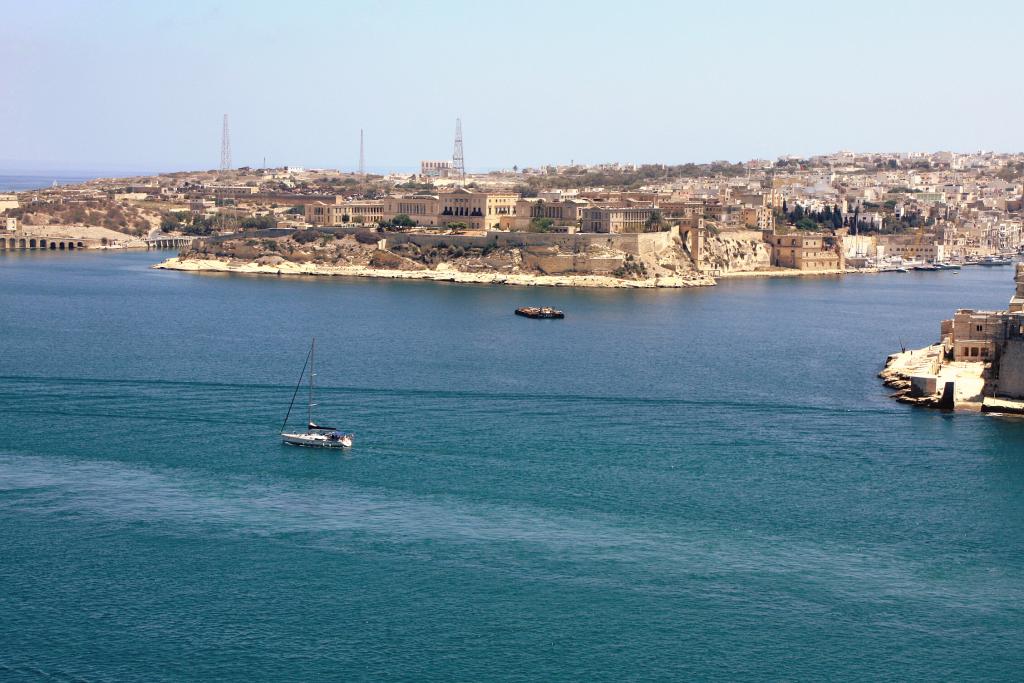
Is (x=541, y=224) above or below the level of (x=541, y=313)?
above

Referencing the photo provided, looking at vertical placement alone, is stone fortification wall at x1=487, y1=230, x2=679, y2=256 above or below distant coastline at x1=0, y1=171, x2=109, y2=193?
below

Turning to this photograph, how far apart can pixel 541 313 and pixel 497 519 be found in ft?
Answer: 58.2

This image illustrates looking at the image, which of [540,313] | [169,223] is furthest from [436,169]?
[540,313]

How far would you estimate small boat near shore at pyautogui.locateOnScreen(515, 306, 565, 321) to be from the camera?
32250mm

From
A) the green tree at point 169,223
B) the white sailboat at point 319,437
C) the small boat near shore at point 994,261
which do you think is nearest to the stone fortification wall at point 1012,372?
the white sailboat at point 319,437

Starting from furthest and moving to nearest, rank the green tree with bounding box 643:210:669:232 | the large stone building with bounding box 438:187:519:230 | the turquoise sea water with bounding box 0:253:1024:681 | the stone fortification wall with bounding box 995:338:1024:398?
the large stone building with bounding box 438:187:519:230 < the green tree with bounding box 643:210:669:232 < the stone fortification wall with bounding box 995:338:1024:398 < the turquoise sea water with bounding box 0:253:1024:681

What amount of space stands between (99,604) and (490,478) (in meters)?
5.17

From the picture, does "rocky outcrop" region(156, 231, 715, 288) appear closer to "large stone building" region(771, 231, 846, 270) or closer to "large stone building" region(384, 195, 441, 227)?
"large stone building" region(384, 195, 441, 227)

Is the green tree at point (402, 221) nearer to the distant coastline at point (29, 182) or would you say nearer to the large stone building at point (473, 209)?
the large stone building at point (473, 209)

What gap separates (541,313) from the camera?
1275 inches

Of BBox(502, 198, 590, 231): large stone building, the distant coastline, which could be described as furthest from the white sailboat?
the distant coastline

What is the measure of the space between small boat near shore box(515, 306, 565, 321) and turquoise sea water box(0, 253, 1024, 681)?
18.7ft

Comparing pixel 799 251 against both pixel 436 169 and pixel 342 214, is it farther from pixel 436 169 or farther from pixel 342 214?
pixel 436 169

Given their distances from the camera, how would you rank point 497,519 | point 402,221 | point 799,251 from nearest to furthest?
point 497,519 < point 402,221 < point 799,251
